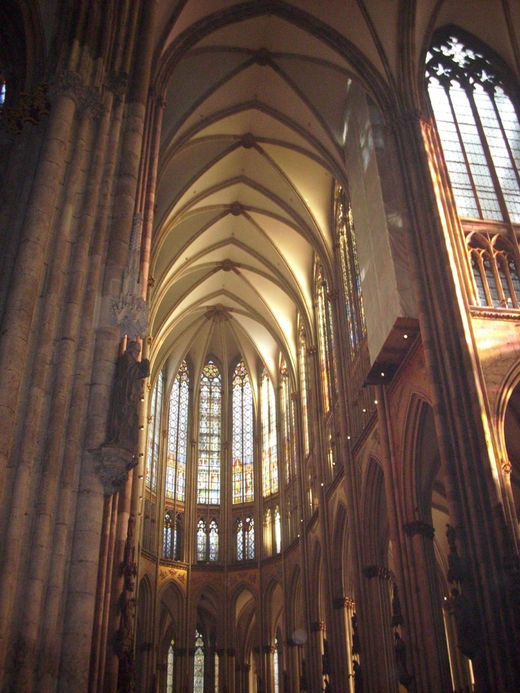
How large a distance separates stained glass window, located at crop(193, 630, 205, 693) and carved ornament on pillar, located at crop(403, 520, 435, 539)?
57.1ft

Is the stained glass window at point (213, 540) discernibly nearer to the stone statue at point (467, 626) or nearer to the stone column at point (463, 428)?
the stone column at point (463, 428)

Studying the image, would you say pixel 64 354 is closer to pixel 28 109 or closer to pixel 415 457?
pixel 28 109

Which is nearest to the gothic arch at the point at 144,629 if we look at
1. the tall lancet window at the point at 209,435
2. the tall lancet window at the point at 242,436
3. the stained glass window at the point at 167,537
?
the stained glass window at the point at 167,537

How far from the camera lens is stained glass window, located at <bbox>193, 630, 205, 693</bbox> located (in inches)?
1145

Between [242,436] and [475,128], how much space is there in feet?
60.1

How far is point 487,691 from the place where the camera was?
11.0 meters

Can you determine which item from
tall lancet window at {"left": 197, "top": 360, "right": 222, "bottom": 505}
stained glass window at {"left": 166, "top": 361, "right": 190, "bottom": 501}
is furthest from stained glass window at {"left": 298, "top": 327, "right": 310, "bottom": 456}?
stained glass window at {"left": 166, "top": 361, "right": 190, "bottom": 501}

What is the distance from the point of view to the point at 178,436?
32.1 meters

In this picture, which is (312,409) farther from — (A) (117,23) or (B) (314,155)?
(A) (117,23)

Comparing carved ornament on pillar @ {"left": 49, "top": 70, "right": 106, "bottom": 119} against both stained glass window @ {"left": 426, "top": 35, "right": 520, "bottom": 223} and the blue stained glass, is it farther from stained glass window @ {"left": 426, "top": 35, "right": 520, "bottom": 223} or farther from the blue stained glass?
the blue stained glass

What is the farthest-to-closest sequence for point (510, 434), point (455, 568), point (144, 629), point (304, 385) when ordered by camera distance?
point (304, 385) < point (144, 629) < point (510, 434) < point (455, 568)

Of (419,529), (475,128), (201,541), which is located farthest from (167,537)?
(475,128)

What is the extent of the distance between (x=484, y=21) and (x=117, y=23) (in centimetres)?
1233

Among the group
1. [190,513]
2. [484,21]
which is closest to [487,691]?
[484,21]
